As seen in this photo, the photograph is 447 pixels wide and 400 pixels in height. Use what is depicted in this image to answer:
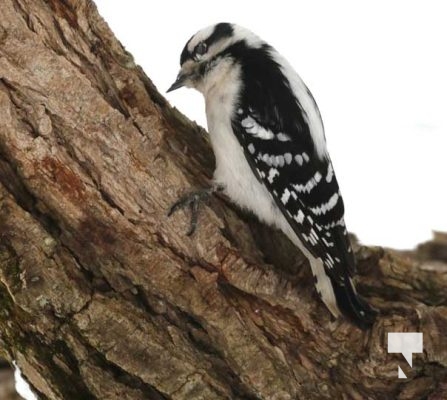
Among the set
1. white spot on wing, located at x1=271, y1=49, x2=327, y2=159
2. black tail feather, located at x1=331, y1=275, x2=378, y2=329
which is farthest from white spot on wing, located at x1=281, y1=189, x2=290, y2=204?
black tail feather, located at x1=331, y1=275, x2=378, y2=329

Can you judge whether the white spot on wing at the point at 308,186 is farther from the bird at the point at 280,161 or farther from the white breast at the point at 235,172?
the white breast at the point at 235,172

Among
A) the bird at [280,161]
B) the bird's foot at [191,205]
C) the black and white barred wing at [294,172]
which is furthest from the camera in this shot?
the black and white barred wing at [294,172]

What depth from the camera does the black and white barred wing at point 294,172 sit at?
299cm

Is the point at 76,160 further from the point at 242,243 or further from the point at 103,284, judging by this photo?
the point at 242,243

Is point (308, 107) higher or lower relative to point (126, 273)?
higher

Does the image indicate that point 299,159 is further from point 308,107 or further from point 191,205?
point 191,205

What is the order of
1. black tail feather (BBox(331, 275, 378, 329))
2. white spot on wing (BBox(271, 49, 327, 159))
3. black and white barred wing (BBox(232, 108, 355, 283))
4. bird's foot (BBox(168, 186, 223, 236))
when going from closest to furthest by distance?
bird's foot (BBox(168, 186, 223, 236))
black tail feather (BBox(331, 275, 378, 329))
black and white barred wing (BBox(232, 108, 355, 283))
white spot on wing (BBox(271, 49, 327, 159))

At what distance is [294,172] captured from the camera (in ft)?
10.0

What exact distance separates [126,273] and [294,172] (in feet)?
2.75

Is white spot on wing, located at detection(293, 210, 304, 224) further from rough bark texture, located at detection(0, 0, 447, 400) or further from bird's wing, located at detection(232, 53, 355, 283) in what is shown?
rough bark texture, located at detection(0, 0, 447, 400)

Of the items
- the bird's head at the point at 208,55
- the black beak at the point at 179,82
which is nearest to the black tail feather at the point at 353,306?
the bird's head at the point at 208,55

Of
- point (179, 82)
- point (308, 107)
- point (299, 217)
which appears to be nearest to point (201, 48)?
point (179, 82)

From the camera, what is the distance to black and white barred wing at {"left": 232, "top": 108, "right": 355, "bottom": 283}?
9.82ft

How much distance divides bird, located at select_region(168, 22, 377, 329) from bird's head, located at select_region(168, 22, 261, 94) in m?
0.02
